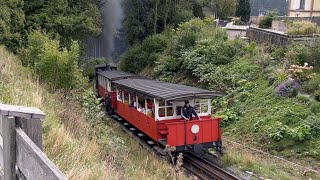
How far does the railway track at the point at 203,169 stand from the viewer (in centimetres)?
1120

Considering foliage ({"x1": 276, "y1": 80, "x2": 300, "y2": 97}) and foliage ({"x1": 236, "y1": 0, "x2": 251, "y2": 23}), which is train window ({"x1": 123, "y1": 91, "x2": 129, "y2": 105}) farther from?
foliage ({"x1": 236, "y1": 0, "x2": 251, "y2": 23})

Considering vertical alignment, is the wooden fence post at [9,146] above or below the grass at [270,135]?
above

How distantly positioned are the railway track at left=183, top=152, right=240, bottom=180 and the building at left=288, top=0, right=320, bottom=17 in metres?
25.7

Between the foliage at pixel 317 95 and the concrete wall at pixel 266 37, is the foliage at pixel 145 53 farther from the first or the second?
the foliage at pixel 317 95

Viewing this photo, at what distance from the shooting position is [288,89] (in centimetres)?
1631

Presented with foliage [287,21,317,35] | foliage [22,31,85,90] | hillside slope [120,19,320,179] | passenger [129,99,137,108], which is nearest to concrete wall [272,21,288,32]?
hillside slope [120,19,320,179]

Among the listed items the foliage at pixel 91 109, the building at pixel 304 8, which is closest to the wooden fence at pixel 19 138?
the foliage at pixel 91 109

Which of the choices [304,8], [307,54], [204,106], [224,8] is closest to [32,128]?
[204,106]

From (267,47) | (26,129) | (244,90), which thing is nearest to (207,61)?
(267,47)

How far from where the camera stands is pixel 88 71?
3675cm

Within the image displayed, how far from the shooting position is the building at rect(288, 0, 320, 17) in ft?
116

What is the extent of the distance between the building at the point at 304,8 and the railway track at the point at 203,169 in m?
25.7

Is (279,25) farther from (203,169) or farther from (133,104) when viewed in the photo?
(203,169)

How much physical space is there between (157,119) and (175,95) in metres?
1.13
